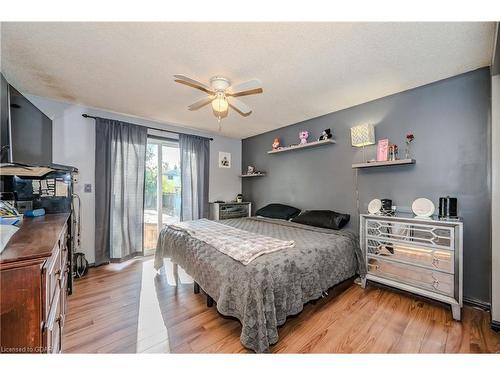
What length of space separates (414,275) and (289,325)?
1.43 metres

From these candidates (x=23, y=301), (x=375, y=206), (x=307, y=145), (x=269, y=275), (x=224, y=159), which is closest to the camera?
(x=23, y=301)

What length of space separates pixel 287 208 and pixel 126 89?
296 centimetres

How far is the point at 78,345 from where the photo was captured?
1.51 metres

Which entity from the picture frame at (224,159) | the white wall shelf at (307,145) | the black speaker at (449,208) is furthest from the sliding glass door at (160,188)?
the black speaker at (449,208)

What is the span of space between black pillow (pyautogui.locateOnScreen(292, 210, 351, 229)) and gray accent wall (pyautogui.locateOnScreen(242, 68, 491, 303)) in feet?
0.78

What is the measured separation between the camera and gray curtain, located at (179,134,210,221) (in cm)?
395

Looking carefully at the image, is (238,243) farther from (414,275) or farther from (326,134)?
(326,134)

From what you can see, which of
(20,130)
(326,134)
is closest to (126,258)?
(20,130)

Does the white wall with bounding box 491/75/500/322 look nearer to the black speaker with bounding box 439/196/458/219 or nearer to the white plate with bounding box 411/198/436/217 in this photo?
the black speaker with bounding box 439/196/458/219

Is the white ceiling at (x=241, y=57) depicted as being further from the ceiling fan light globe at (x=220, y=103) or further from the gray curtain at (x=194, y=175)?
the gray curtain at (x=194, y=175)

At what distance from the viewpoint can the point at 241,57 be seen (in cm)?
182

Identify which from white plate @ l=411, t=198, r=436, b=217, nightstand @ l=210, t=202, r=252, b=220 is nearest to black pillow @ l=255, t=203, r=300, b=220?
nightstand @ l=210, t=202, r=252, b=220

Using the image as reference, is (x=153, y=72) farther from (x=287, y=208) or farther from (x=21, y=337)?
(x=287, y=208)
